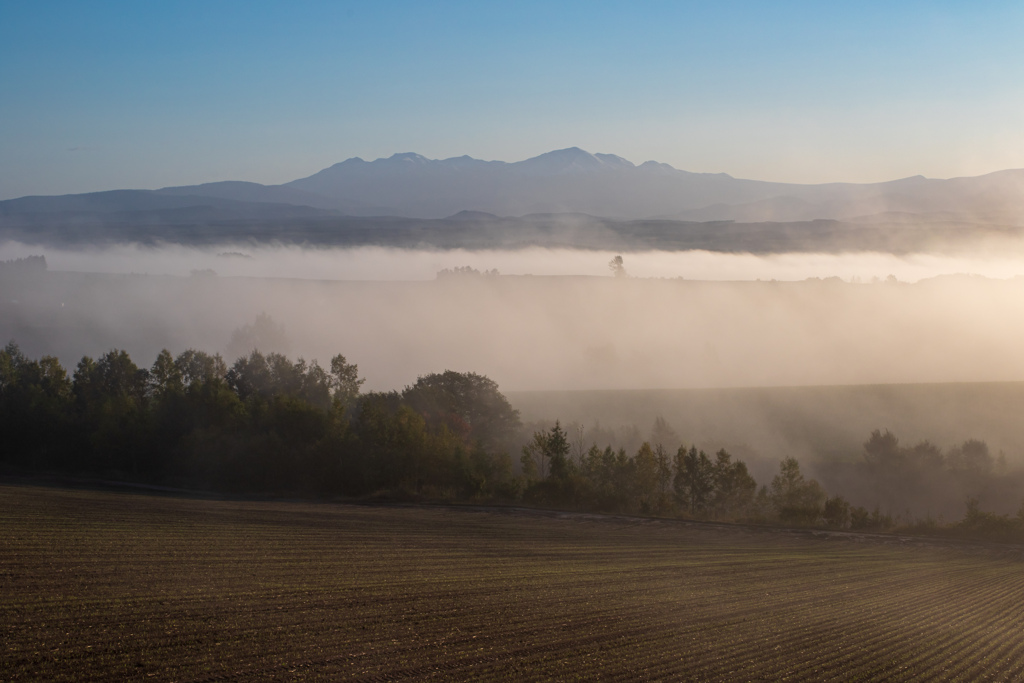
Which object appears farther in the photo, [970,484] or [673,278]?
[673,278]

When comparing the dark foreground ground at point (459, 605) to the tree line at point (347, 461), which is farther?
the tree line at point (347, 461)

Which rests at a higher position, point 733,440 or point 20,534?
point 20,534

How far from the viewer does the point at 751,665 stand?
17703 millimetres

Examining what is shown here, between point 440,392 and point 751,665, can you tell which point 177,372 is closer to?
point 440,392

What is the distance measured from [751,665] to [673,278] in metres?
178

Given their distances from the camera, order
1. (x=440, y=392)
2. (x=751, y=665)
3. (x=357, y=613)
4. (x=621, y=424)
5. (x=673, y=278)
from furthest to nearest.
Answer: (x=673, y=278), (x=621, y=424), (x=440, y=392), (x=357, y=613), (x=751, y=665)

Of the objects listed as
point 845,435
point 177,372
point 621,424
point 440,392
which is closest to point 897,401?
point 845,435

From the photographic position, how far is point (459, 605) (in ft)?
73.5

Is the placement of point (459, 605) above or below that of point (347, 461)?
above

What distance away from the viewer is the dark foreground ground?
16.6m

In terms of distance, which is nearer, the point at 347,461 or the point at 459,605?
the point at 459,605

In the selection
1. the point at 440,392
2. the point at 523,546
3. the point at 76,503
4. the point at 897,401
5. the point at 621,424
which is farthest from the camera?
the point at 897,401

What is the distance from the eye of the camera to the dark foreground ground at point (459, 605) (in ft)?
54.4

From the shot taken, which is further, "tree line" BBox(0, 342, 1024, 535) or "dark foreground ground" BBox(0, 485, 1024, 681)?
"tree line" BBox(0, 342, 1024, 535)
